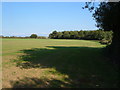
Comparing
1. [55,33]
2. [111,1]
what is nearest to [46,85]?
[111,1]

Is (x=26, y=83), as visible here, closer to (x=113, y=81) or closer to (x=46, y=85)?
(x=46, y=85)

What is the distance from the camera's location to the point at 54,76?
25.1ft

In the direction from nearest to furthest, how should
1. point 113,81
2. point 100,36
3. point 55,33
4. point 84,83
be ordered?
point 84,83, point 113,81, point 100,36, point 55,33

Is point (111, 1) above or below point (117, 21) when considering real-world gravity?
above

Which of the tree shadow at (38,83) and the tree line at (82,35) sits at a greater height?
the tree line at (82,35)

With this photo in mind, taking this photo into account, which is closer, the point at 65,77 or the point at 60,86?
the point at 60,86

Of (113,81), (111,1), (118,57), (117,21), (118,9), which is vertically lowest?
(113,81)

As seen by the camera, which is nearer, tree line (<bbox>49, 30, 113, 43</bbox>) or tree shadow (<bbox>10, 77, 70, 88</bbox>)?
tree shadow (<bbox>10, 77, 70, 88</bbox>)

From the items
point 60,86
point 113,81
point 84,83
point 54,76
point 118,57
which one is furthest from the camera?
point 118,57

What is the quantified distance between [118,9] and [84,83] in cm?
679

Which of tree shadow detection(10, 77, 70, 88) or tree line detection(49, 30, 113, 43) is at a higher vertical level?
tree line detection(49, 30, 113, 43)

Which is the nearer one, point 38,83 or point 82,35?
point 38,83

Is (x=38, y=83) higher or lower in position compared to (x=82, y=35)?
lower

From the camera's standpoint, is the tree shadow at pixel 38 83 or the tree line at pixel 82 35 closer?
the tree shadow at pixel 38 83
